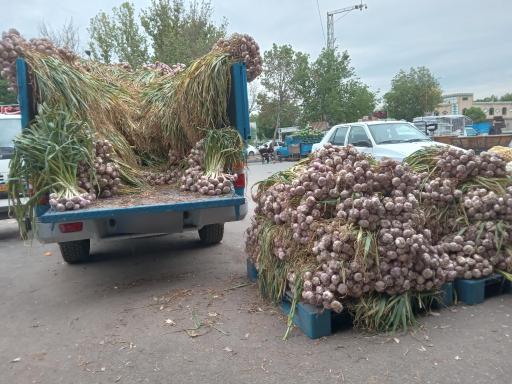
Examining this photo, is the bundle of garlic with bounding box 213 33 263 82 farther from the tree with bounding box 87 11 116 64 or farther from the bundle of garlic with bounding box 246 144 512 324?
the tree with bounding box 87 11 116 64

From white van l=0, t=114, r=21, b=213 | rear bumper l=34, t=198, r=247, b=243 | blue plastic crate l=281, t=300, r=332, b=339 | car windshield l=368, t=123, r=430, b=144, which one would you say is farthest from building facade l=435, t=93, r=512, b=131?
blue plastic crate l=281, t=300, r=332, b=339

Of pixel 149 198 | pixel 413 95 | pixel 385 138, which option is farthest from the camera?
pixel 413 95

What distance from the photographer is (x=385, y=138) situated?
10.0 metres

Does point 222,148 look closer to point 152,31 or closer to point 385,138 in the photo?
point 385,138

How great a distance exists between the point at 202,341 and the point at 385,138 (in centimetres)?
766

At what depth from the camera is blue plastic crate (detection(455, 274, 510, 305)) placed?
12.4ft

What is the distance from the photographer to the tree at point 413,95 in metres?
50.7

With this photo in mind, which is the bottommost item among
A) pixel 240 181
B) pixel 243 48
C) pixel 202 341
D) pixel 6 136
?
pixel 202 341

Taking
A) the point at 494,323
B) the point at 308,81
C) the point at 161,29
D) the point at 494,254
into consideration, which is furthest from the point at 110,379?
the point at 308,81

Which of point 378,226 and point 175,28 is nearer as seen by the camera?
point 378,226

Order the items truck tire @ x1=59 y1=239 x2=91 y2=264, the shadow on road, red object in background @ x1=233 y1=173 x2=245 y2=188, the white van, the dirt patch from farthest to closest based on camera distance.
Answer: the white van → the shadow on road → truck tire @ x1=59 y1=239 x2=91 y2=264 → red object in background @ x1=233 y1=173 x2=245 y2=188 → the dirt patch

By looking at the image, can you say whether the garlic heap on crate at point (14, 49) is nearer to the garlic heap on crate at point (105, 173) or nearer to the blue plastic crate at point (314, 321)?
the garlic heap on crate at point (105, 173)

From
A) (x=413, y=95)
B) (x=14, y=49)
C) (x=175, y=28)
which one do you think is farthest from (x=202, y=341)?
(x=413, y=95)

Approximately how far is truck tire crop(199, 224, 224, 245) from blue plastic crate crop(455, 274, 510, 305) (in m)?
3.40
